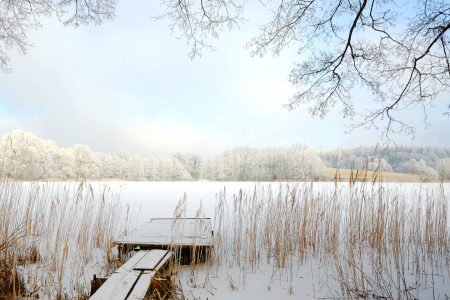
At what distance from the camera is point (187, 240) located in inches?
99.5

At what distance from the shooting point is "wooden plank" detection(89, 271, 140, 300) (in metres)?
1.39

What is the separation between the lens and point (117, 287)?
1.52m

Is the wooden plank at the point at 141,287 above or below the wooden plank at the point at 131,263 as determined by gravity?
above

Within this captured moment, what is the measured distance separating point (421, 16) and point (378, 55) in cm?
68

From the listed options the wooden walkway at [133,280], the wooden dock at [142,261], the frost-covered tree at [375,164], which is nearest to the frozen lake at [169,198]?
the wooden dock at [142,261]

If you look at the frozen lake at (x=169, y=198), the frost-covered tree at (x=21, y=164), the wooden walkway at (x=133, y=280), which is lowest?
the frozen lake at (x=169, y=198)

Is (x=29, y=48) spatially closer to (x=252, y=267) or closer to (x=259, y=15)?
(x=259, y=15)

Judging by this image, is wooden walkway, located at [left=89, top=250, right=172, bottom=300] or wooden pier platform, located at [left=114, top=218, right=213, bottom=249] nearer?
wooden walkway, located at [left=89, top=250, right=172, bottom=300]

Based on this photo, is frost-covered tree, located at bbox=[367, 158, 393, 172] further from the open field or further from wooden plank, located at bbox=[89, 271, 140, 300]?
wooden plank, located at bbox=[89, 271, 140, 300]

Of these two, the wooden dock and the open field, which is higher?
the open field

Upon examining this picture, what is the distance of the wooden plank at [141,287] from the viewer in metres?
1.41

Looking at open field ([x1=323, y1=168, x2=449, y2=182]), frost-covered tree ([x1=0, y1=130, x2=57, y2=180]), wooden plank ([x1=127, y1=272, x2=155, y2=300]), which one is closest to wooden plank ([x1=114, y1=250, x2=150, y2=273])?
wooden plank ([x1=127, y1=272, x2=155, y2=300])

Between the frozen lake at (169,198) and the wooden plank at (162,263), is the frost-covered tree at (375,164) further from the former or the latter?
the wooden plank at (162,263)

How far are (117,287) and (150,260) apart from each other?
0.49 m
